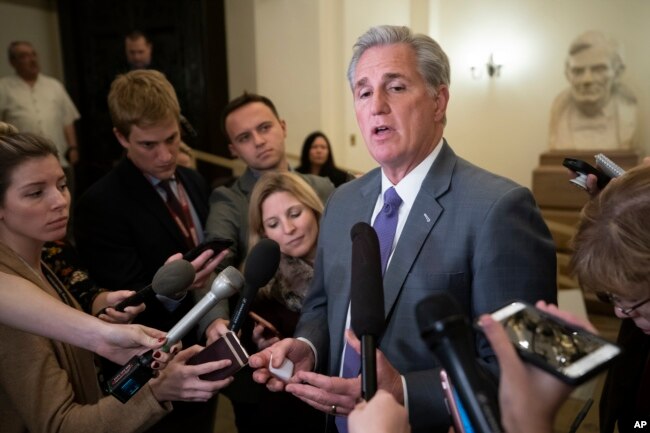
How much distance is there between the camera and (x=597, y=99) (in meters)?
4.99

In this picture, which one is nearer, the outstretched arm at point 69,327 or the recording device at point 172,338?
the recording device at point 172,338

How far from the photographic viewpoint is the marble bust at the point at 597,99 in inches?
196

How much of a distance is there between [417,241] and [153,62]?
5195 mm

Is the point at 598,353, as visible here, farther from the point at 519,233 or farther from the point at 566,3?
the point at 566,3

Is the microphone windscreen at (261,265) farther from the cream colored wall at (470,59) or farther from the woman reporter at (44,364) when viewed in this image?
the cream colored wall at (470,59)

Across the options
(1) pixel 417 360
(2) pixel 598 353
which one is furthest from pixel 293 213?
(2) pixel 598 353

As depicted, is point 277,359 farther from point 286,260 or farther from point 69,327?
point 286,260

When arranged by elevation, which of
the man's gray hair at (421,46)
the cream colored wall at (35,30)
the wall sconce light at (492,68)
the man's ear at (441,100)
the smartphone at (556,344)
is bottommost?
the smartphone at (556,344)

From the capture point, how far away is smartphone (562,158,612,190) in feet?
4.35

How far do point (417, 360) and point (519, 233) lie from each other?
34cm

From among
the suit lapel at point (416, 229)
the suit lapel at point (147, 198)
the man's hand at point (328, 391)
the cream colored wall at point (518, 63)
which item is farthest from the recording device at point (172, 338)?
the cream colored wall at point (518, 63)

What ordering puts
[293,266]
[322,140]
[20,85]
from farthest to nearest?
[20,85], [322,140], [293,266]

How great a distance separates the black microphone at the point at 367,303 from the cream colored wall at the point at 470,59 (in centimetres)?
474

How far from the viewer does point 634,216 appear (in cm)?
89
